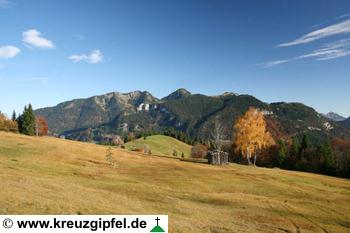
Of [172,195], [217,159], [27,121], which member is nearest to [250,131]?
[217,159]

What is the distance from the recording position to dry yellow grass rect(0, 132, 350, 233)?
108ft

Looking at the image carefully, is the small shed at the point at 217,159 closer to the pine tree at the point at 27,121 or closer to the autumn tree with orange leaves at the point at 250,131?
the autumn tree with orange leaves at the point at 250,131

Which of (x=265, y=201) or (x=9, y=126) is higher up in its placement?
(x=9, y=126)

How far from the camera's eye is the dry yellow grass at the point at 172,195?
1293 inches

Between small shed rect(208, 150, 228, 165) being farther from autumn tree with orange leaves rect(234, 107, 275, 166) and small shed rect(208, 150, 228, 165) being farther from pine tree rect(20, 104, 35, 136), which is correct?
pine tree rect(20, 104, 35, 136)

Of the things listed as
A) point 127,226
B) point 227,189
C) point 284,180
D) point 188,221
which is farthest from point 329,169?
point 127,226

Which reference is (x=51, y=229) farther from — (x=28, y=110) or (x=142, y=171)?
(x=28, y=110)

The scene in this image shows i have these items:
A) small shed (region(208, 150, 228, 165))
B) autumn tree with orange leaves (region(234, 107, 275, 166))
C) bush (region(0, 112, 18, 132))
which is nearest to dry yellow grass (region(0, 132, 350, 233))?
small shed (region(208, 150, 228, 165))

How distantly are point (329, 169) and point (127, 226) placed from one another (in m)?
132

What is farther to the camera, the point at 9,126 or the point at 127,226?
the point at 9,126

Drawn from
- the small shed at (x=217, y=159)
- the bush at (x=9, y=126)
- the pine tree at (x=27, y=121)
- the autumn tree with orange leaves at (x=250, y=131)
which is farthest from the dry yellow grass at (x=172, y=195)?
the bush at (x=9, y=126)

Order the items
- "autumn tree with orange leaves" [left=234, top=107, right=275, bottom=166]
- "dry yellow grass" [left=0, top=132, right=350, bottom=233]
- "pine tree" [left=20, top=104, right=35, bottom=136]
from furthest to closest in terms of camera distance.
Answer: "pine tree" [left=20, top=104, right=35, bottom=136]
"autumn tree with orange leaves" [left=234, top=107, right=275, bottom=166]
"dry yellow grass" [left=0, top=132, right=350, bottom=233]

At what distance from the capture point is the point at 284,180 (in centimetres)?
7669

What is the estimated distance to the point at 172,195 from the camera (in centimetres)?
4922
